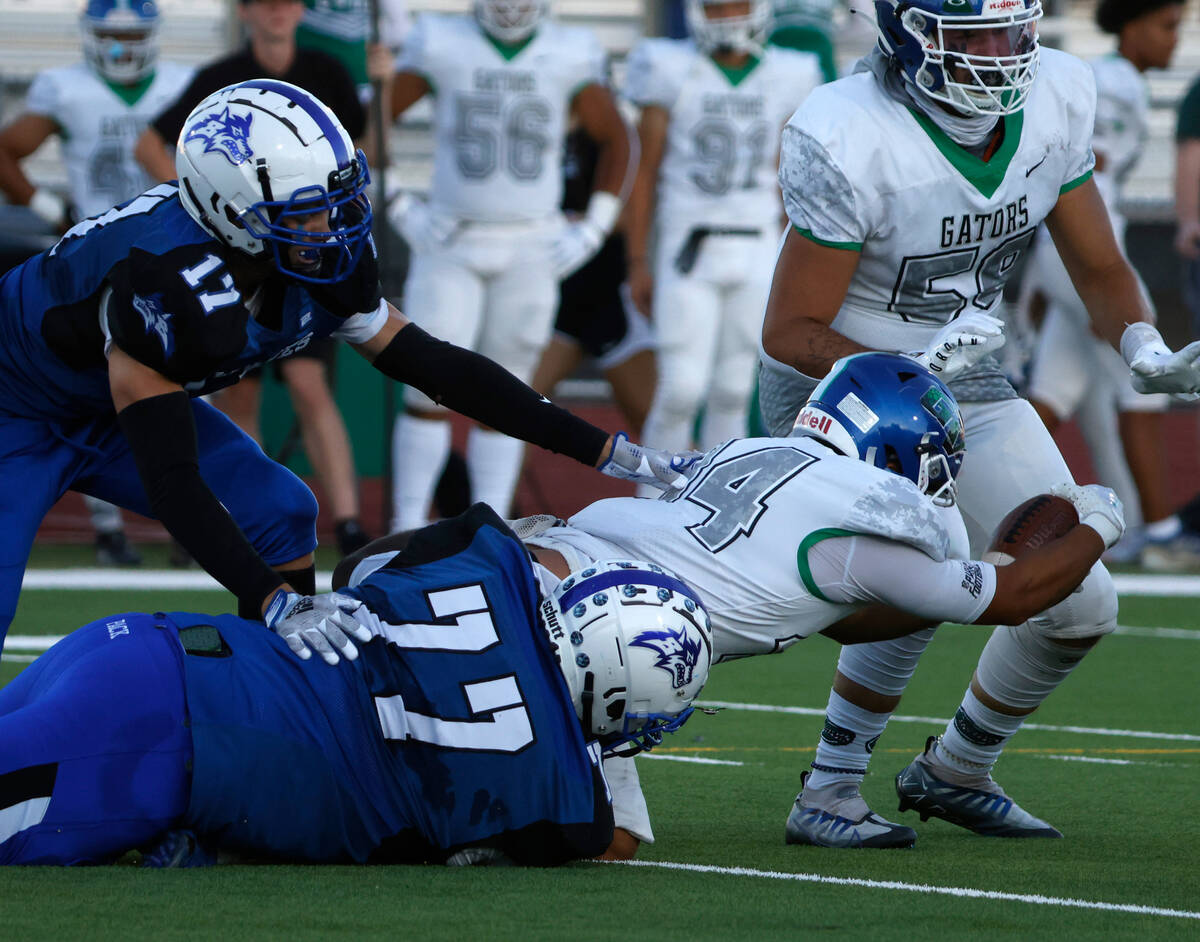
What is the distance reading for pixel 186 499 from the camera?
3797 mm

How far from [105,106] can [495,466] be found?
2179mm

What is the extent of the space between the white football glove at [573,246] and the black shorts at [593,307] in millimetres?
501

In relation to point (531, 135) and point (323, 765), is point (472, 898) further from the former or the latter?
point (531, 135)

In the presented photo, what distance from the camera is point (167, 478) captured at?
150 inches

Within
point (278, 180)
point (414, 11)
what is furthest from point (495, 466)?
point (414, 11)

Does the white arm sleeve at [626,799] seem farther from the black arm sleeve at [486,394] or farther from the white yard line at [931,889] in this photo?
the black arm sleeve at [486,394]

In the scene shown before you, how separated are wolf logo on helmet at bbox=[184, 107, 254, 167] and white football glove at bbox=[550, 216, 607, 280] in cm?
485

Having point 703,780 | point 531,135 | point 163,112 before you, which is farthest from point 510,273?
point 703,780

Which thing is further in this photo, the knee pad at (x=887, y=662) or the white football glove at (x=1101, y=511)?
the knee pad at (x=887, y=662)

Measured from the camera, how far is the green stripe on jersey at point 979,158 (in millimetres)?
4395

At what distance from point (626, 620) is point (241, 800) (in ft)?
2.24

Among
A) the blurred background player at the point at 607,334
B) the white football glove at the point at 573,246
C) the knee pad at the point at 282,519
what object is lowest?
the blurred background player at the point at 607,334

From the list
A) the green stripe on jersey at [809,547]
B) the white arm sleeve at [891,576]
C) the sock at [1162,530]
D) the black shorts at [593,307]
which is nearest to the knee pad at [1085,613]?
the white arm sleeve at [891,576]

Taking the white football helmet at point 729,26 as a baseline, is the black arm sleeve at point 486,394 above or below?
above
